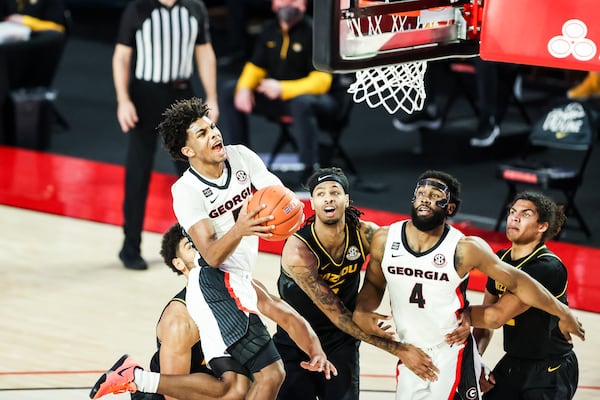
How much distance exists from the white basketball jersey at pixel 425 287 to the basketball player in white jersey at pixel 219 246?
58 cm

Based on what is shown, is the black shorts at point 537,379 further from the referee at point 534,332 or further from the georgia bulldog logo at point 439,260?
the georgia bulldog logo at point 439,260

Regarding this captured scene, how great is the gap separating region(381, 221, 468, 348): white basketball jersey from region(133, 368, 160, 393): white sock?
1.07 metres

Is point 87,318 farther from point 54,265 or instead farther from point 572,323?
point 572,323

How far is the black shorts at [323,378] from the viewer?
18.9 ft

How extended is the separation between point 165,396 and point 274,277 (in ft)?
8.40

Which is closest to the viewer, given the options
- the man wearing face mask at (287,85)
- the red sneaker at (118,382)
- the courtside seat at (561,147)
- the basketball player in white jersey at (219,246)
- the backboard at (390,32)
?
the backboard at (390,32)

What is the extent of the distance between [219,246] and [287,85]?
4869 mm

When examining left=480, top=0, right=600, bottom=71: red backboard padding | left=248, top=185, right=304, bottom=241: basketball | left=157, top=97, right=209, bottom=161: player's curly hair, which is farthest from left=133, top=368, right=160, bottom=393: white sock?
left=480, top=0, right=600, bottom=71: red backboard padding

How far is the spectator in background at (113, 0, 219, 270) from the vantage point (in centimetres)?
802

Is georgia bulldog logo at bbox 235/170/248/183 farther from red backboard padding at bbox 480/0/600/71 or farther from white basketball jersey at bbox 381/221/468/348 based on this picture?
red backboard padding at bbox 480/0/600/71

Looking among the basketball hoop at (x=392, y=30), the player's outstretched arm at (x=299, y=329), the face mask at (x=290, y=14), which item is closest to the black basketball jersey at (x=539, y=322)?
the player's outstretched arm at (x=299, y=329)

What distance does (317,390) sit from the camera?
582 centimetres

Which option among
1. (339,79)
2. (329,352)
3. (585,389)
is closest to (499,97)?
(339,79)

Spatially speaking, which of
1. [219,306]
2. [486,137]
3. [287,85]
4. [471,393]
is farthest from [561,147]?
[219,306]
